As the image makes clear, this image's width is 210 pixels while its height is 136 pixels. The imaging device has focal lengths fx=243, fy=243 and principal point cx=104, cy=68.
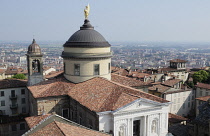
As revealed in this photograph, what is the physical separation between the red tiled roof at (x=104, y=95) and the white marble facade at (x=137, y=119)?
0.60m

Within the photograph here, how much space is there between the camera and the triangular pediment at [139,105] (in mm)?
22391

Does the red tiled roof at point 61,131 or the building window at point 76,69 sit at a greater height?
the building window at point 76,69

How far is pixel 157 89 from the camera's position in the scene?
1900 inches

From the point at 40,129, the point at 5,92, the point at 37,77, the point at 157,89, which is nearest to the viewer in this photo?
the point at 40,129

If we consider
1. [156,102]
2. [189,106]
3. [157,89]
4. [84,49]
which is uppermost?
[84,49]

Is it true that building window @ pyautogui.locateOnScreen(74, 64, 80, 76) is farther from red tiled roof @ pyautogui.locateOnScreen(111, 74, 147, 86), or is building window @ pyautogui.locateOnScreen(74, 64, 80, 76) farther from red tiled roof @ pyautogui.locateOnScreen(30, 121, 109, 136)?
red tiled roof @ pyautogui.locateOnScreen(30, 121, 109, 136)

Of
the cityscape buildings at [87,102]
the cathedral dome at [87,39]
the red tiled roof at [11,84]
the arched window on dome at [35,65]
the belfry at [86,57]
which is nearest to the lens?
the cityscape buildings at [87,102]

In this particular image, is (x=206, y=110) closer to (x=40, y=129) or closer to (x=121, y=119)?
(x=121, y=119)

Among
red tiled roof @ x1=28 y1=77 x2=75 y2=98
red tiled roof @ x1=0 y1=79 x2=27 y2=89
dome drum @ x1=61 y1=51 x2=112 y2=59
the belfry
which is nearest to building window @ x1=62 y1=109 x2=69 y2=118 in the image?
red tiled roof @ x1=28 y1=77 x2=75 y2=98

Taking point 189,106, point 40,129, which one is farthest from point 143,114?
point 189,106

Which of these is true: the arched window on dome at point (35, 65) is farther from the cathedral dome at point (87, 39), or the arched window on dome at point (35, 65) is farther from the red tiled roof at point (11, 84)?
the cathedral dome at point (87, 39)

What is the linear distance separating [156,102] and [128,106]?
3149 millimetres

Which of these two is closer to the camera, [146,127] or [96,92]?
[146,127]

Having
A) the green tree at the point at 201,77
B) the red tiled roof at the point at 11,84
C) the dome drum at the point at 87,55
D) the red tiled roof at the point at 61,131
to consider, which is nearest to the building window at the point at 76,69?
the dome drum at the point at 87,55
